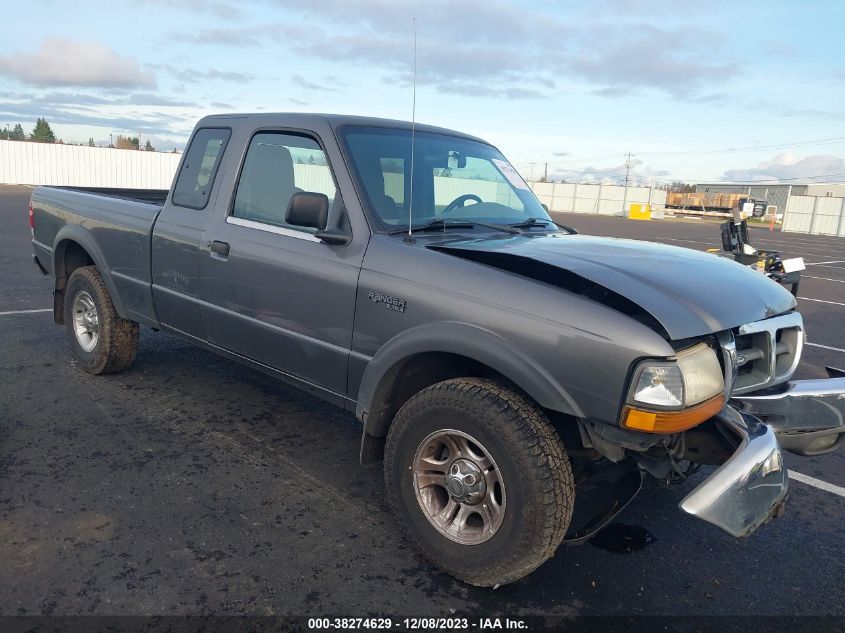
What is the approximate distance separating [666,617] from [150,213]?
12.9 feet

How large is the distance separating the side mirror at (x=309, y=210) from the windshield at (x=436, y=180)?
0.26 metres

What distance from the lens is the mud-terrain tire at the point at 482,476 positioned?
101 inches

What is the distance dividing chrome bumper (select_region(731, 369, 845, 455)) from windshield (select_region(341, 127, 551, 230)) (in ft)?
5.58

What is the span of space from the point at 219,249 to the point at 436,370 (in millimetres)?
1632

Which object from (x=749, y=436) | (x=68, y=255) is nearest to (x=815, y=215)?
(x=68, y=255)

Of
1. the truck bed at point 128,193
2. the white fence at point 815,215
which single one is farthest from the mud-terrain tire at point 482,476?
the white fence at point 815,215

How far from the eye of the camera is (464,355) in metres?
2.78

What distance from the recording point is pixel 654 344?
2402 millimetres

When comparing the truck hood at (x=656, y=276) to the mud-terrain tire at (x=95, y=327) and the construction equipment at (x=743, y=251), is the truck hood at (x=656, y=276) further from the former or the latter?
the construction equipment at (x=743, y=251)

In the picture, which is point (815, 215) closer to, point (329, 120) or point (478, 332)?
point (329, 120)

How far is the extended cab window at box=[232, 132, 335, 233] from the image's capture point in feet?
12.1

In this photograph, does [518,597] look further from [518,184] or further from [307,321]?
[518,184]

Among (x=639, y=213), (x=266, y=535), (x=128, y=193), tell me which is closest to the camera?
(x=266, y=535)

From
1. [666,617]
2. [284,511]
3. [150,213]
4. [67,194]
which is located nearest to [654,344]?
[666,617]
